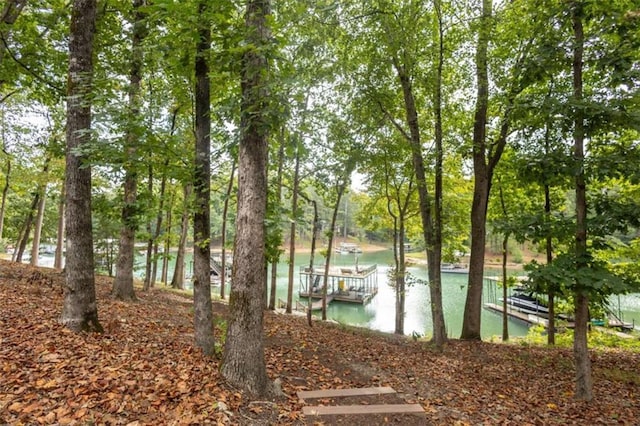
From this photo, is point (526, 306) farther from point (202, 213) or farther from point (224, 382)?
point (202, 213)

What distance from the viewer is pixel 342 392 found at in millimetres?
3994

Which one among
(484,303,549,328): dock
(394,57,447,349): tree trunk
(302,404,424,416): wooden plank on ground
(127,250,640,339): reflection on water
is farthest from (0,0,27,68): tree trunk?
(484,303,549,328): dock

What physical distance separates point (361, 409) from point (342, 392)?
0.41 m

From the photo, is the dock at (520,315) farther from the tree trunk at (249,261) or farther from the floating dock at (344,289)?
the tree trunk at (249,261)

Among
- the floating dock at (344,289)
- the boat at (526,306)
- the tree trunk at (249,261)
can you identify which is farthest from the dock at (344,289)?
the tree trunk at (249,261)

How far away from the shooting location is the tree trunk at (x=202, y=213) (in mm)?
4223

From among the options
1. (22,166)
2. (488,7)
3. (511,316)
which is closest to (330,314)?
(511,316)

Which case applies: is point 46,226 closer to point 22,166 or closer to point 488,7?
point 22,166

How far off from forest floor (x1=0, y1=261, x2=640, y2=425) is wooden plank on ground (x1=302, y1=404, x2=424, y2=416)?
0.24 ft

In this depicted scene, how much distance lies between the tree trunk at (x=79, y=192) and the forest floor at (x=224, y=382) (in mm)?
284

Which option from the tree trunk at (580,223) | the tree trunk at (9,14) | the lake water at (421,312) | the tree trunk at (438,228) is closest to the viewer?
the tree trunk at (580,223)

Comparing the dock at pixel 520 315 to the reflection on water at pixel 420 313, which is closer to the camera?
the reflection on water at pixel 420 313

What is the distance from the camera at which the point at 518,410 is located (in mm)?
4164

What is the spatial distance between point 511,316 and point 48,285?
24535mm
